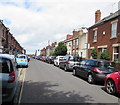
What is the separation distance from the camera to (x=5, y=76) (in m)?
→ 4.56

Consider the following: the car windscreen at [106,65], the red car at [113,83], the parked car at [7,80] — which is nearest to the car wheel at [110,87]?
the red car at [113,83]

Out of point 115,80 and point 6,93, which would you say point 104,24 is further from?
point 6,93

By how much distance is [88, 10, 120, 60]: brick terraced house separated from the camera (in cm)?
1672

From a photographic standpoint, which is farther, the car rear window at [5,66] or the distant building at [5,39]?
the distant building at [5,39]

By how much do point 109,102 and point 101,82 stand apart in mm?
3301

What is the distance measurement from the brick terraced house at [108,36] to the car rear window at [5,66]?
13.6 meters

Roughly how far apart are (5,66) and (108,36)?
51.4ft

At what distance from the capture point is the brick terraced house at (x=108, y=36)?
16.7m

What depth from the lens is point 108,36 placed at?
18.3 metres

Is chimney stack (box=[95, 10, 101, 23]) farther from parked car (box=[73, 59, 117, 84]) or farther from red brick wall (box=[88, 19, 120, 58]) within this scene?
parked car (box=[73, 59, 117, 84])

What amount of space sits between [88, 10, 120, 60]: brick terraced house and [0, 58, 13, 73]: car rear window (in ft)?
44.7

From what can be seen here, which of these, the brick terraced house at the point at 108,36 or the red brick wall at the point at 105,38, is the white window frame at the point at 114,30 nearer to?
the brick terraced house at the point at 108,36

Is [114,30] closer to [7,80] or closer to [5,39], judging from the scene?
[7,80]

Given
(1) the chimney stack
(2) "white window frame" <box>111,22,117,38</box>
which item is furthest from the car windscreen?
(1) the chimney stack
